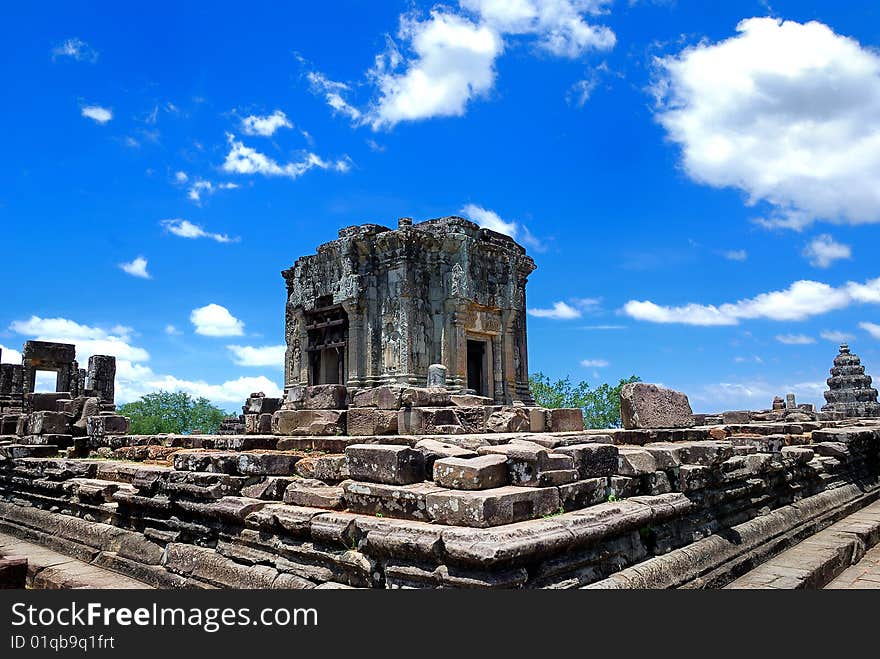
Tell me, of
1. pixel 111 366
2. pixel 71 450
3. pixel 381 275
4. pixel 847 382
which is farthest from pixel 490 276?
pixel 847 382

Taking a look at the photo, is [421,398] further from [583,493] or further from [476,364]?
[476,364]

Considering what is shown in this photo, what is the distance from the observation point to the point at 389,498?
406cm

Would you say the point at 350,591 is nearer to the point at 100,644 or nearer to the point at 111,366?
the point at 100,644

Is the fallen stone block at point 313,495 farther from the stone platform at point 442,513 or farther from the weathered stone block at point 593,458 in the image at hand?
the weathered stone block at point 593,458

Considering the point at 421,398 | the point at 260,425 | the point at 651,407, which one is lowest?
the point at 260,425

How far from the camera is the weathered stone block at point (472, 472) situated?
12.7ft

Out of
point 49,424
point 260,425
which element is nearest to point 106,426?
point 49,424

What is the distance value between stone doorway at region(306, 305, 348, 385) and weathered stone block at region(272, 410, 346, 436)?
32.2 ft

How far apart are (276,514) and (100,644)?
1340 millimetres

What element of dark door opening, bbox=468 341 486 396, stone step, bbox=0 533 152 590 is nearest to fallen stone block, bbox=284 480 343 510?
stone step, bbox=0 533 152 590

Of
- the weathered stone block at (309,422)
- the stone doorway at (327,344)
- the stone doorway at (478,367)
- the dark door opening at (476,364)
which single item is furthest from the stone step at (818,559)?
the stone doorway at (327,344)

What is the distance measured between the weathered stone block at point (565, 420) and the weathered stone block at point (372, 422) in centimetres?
210

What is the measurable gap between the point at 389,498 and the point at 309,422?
13.1ft

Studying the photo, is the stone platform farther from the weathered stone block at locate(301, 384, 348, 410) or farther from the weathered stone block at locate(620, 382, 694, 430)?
the weathered stone block at locate(301, 384, 348, 410)
